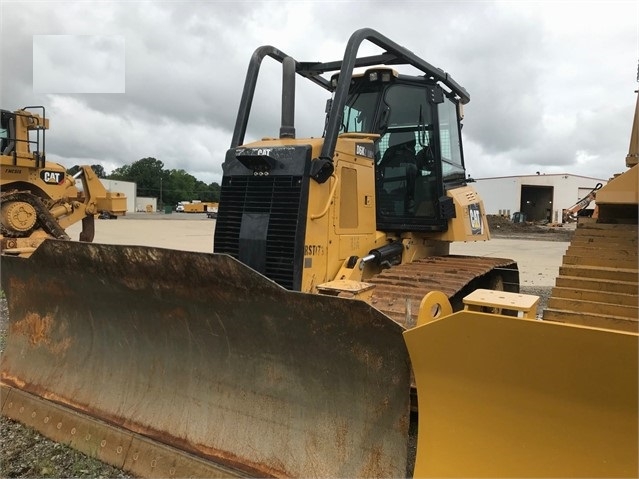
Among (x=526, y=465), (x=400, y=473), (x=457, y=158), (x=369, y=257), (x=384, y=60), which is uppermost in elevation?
(x=384, y=60)

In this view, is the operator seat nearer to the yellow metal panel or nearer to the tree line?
the yellow metal panel

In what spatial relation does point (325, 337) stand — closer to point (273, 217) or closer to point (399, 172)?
point (273, 217)

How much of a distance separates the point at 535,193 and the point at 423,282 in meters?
51.3

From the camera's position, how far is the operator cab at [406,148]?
459 centimetres

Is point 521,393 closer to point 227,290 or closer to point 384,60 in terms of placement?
point 227,290

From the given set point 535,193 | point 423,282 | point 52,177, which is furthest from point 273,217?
point 535,193

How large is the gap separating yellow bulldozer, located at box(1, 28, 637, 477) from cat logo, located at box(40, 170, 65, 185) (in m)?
7.51

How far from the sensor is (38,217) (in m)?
10.4

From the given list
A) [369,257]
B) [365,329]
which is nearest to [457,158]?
[369,257]

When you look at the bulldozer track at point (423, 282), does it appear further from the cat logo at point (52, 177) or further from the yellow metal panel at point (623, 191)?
the cat logo at point (52, 177)

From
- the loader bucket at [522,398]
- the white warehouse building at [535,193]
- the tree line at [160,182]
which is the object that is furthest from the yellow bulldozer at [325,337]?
the tree line at [160,182]

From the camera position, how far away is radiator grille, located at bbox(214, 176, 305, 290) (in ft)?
11.6

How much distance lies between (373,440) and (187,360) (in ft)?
4.59

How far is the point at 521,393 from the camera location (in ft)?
7.04
